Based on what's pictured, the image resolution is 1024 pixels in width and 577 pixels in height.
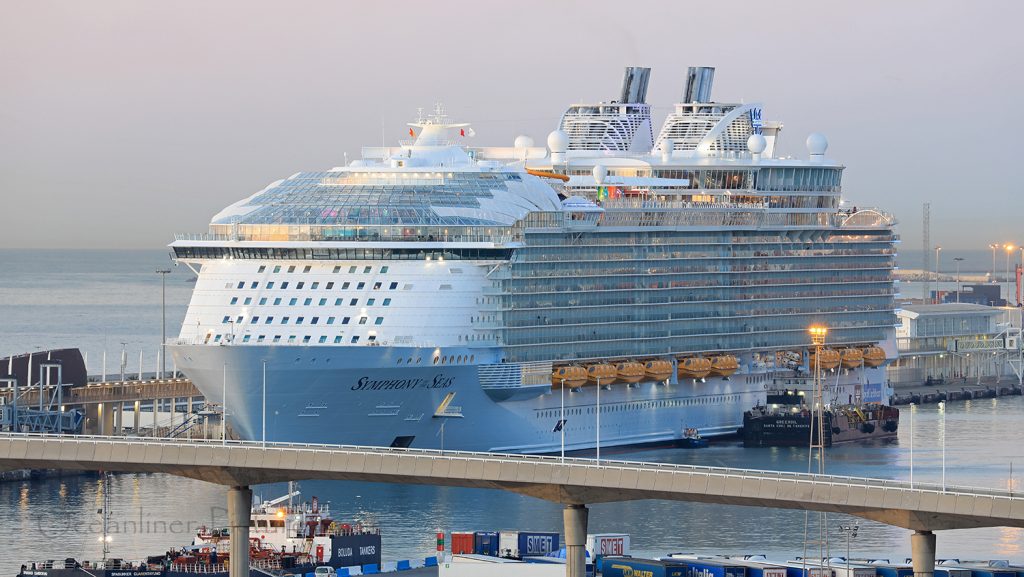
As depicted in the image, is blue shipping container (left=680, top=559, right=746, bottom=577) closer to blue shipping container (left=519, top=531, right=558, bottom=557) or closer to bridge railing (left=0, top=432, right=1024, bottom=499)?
bridge railing (left=0, top=432, right=1024, bottom=499)

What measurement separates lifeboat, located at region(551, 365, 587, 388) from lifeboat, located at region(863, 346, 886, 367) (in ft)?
88.9

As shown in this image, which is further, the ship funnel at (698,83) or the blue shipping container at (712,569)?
the ship funnel at (698,83)

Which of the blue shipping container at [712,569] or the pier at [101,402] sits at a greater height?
the pier at [101,402]

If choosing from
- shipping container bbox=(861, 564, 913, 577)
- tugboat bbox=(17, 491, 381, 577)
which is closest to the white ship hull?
tugboat bbox=(17, 491, 381, 577)

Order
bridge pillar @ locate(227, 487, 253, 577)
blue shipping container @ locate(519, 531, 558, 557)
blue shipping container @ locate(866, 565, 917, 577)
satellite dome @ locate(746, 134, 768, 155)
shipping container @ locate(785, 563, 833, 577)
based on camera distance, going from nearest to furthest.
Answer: blue shipping container @ locate(866, 565, 917, 577) < bridge pillar @ locate(227, 487, 253, 577) < shipping container @ locate(785, 563, 833, 577) < blue shipping container @ locate(519, 531, 558, 557) < satellite dome @ locate(746, 134, 768, 155)

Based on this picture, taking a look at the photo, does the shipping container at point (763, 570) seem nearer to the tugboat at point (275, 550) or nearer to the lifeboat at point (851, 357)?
the tugboat at point (275, 550)

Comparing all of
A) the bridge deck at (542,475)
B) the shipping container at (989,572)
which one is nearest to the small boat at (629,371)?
the bridge deck at (542,475)

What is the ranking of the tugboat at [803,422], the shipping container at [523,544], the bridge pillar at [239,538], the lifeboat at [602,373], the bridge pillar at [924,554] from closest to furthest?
the bridge pillar at [924,554], the bridge pillar at [239,538], the shipping container at [523,544], the lifeboat at [602,373], the tugboat at [803,422]

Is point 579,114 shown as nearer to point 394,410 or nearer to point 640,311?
point 640,311

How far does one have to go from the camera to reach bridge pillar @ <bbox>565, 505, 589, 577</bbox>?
80812 millimetres

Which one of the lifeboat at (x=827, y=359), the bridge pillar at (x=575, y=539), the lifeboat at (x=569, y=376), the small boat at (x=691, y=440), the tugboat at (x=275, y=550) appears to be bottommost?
the tugboat at (x=275, y=550)

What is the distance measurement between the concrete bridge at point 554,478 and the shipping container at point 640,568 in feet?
12.7

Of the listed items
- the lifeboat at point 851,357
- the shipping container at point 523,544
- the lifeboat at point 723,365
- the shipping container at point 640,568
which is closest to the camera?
the shipping container at point 640,568

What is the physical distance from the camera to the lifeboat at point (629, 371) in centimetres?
12862
